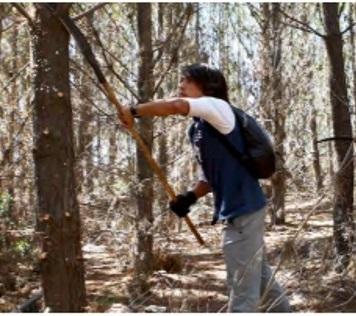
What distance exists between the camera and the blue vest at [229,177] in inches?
123

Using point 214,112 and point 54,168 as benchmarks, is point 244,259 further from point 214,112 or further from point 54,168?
point 54,168

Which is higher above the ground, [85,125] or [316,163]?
[85,125]

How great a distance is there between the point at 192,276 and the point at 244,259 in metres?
4.27

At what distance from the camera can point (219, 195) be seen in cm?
321

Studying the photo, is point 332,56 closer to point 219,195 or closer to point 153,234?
point 153,234

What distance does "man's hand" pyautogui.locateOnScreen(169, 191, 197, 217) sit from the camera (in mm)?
3531

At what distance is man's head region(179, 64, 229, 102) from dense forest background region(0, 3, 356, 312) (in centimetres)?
82

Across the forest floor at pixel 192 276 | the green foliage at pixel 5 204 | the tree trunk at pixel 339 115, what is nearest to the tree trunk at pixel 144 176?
the forest floor at pixel 192 276

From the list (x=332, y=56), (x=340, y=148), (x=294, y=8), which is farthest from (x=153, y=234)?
(x=294, y=8)

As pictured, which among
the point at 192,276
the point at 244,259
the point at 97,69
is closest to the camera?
the point at 244,259

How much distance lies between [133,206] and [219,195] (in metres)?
4.00

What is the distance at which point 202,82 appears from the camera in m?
3.27

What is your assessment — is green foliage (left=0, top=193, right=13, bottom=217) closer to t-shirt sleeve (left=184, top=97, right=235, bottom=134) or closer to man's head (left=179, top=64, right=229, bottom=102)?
man's head (left=179, top=64, right=229, bottom=102)

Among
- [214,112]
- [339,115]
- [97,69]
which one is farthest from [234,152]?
[339,115]
